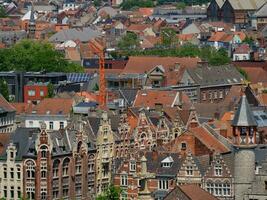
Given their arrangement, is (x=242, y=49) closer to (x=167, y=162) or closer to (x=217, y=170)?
(x=167, y=162)

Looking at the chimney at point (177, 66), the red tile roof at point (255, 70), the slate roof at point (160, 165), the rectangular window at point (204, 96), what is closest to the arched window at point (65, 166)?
the slate roof at point (160, 165)

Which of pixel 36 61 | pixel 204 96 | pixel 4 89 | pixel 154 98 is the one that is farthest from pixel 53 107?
pixel 36 61

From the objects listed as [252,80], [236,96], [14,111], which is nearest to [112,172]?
[14,111]

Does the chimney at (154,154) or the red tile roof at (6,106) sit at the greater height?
the red tile roof at (6,106)

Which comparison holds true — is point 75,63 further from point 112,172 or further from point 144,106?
point 112,172

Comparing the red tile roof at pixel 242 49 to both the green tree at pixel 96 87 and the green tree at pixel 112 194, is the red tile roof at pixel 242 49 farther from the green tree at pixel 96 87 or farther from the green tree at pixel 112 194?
the green tree at pixel 112 194

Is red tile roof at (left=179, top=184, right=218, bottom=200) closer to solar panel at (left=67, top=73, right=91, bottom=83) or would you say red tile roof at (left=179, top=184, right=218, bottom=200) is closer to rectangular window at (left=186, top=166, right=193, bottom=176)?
rectangular window at (left=186, top=166, right=193, bottom=176)

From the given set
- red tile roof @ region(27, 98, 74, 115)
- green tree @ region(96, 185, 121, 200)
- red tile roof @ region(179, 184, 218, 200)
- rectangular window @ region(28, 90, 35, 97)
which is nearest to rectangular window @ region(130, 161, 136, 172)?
green tree @ region(96, 185, 121, 200)

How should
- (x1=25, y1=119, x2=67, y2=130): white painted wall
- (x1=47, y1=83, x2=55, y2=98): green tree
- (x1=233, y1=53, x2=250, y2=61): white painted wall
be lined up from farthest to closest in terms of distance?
(x1=233, y1=53, x2=250, y2=61): white painted wall
(x1=47, y1=83, x2=55, y2=98): green tree
(x1=25, y1=119, x2=67, y2=130): white painted wall
